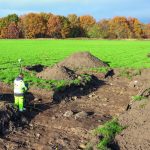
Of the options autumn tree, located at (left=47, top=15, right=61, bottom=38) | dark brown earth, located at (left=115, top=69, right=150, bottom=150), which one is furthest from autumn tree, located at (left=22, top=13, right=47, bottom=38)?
dark brown earth, located at (left=115, top=69, right=150, bottom=150)

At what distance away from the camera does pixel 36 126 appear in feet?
48.6

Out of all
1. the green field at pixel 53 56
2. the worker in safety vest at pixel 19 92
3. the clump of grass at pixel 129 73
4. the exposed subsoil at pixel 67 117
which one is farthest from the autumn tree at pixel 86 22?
the worker in safety vest at pixel 19 92

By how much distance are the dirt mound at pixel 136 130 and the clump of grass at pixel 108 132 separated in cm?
24

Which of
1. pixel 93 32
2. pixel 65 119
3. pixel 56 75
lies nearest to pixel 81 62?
pixel 56 75

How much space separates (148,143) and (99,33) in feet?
361

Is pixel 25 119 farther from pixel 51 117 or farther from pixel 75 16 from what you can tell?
pixel 75 16

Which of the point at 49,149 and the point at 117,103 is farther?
the point at 117,103

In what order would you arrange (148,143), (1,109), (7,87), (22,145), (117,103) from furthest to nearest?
1. (7,87)
2. (117,103)
3. (1,109)
4. (22,145)
5. (148,143)

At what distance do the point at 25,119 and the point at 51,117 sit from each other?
3.93ft

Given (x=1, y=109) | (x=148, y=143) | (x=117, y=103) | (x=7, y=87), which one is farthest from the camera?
(x=7, y=87)

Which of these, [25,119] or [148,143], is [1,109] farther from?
[148,143]

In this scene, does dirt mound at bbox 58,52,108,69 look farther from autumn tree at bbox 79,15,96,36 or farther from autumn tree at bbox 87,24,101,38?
autumn tree at bbox 79,15,96,36

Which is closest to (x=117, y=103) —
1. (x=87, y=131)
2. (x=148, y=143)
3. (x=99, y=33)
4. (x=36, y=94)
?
(x=36, y=94)

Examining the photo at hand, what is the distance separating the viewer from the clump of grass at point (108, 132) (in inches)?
476
